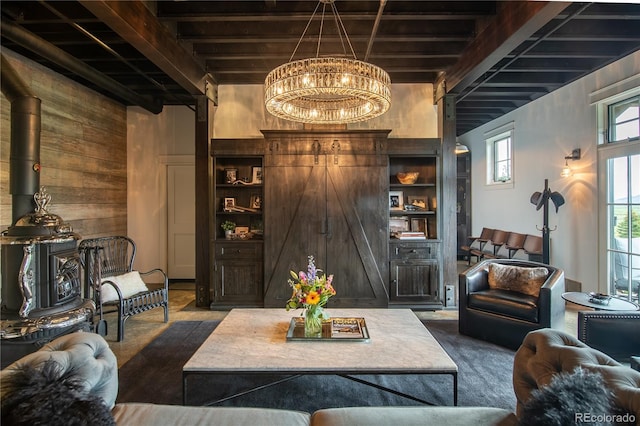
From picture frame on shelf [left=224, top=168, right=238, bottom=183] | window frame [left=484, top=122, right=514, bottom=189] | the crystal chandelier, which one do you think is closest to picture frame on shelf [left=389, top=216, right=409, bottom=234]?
the crystal chandelier

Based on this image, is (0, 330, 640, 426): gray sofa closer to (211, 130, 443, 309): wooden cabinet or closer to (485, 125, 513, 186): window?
(211, 130, 443, 309): wooden cabinet

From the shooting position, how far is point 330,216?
429cm

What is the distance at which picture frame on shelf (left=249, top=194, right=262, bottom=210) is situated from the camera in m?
4.63

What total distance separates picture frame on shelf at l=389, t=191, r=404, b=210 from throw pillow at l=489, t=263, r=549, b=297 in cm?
148

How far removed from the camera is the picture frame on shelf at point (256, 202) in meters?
4.63

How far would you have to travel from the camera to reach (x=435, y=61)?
4172 mm

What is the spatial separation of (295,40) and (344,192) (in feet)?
6.18

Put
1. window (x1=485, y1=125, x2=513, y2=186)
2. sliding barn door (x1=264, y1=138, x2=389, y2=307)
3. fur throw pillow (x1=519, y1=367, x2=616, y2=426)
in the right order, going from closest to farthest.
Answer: fur throw pillow (x1=519, y1=367, x2=616, y2=426) → sliding barn door (x1=264, y1=138, x2=389, y2=307) → window (x1=485, y1=125, x2=513, y2=186)

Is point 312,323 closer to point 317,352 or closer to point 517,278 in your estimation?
point 317,352

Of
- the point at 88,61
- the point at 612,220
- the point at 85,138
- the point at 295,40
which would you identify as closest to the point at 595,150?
the point at 612,220

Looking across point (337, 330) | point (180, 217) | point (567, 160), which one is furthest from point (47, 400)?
point (567, 160)

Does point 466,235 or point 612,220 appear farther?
point 466,235

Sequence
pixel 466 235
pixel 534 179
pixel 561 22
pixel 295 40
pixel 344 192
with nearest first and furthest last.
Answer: pixel 561 22 → pixel 295 40 → pixel 344 192 → pixel 534 179 → pixel 466 235

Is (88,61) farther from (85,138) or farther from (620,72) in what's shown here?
(620,72)
